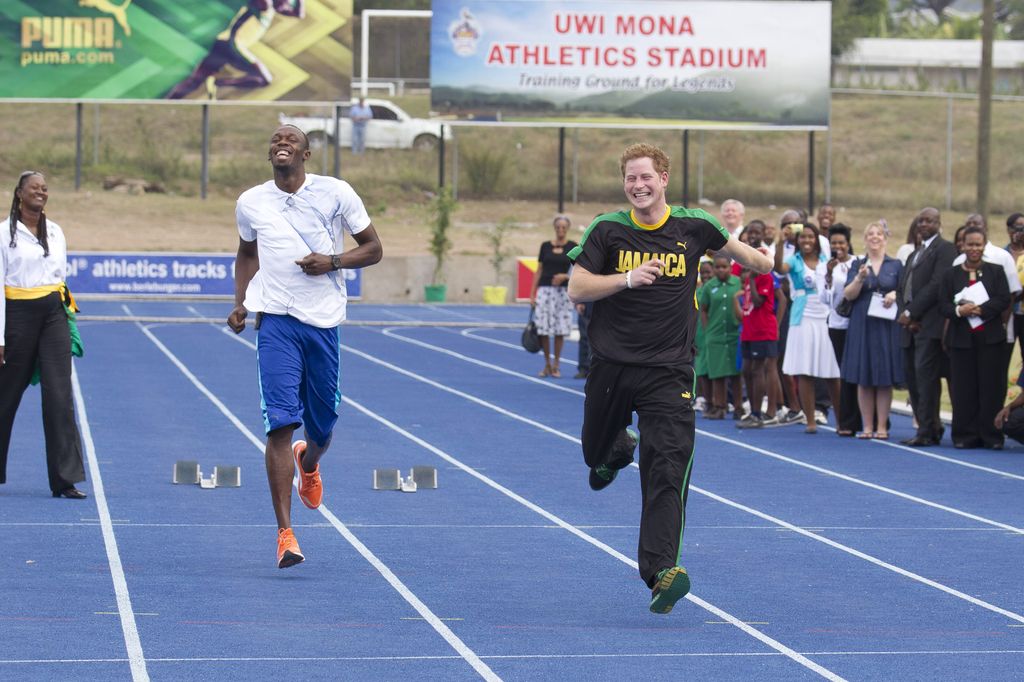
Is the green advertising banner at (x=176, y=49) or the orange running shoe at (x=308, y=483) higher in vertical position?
the green advertising banner at (x=176, y=49)

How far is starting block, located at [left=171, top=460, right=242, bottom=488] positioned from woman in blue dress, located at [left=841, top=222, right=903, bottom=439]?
5924mm

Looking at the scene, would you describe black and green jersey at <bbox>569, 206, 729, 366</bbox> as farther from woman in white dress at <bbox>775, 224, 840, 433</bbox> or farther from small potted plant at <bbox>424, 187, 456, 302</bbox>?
small potted plant at <bbox>424, 187, 456, 302</bbox>

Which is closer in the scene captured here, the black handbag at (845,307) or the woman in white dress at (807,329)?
the black handbag at (845,307)

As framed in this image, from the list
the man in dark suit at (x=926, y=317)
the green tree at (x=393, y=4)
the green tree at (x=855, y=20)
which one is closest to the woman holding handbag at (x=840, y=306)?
the man in dark suit at (x=926, y=317)

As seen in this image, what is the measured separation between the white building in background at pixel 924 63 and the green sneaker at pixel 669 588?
2824 inches

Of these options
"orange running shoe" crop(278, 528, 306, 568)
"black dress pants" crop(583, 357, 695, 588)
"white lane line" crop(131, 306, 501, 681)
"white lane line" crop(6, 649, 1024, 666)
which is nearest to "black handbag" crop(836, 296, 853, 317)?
"white lane line" crop(131, 306, 501, 681)

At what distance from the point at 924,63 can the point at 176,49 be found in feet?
151

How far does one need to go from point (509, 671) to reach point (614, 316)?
6.12 feet

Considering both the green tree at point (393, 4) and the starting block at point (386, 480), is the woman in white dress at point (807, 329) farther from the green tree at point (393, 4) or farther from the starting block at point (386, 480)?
the green tree at point (393, 4)

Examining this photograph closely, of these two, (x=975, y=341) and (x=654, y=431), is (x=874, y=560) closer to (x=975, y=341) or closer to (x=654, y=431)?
(x=654, y=431)

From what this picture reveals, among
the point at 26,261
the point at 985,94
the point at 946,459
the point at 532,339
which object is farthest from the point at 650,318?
the point at 985,94

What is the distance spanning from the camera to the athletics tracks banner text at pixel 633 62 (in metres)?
45.5

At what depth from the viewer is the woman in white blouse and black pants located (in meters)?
11.2

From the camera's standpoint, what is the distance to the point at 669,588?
300 inches
